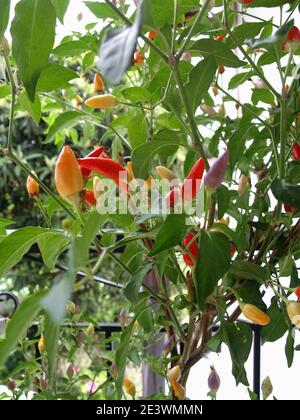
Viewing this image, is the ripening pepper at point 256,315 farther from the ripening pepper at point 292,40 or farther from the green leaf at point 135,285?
the ripening pepper at point 292,40

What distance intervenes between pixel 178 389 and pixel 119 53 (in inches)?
13.8

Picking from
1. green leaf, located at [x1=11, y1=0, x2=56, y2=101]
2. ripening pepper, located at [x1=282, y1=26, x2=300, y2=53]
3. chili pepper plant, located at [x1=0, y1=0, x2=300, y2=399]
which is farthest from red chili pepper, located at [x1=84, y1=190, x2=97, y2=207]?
ripening pepper, located at [x1=282, y1=26, x2=300, y2=53]

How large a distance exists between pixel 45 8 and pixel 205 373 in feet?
4.41

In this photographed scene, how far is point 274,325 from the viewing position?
0.57 metres

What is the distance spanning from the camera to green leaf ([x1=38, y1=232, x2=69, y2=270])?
1.54 feet

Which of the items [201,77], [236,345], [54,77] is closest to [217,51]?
[201,77]

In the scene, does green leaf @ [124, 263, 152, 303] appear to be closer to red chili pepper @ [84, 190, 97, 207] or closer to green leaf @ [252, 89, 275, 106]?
red chili pepper @ [84, 190, 97, 207]

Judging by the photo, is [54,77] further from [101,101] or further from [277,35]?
[277,35]

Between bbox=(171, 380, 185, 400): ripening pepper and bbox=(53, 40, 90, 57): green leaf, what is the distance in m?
0.34

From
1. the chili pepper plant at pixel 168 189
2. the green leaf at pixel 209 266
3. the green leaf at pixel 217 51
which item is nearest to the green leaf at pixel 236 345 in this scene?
the chili pepper plant at pixel 168 189

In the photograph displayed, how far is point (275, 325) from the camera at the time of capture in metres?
0.57

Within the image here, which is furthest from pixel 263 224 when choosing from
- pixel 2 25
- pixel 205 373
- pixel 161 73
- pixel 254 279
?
pixel 205 373

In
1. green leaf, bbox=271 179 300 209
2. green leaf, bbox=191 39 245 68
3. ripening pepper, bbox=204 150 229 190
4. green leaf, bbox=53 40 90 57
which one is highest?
green leaf, bbox=53 40 90 57

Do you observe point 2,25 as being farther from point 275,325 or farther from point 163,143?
point 275,325
